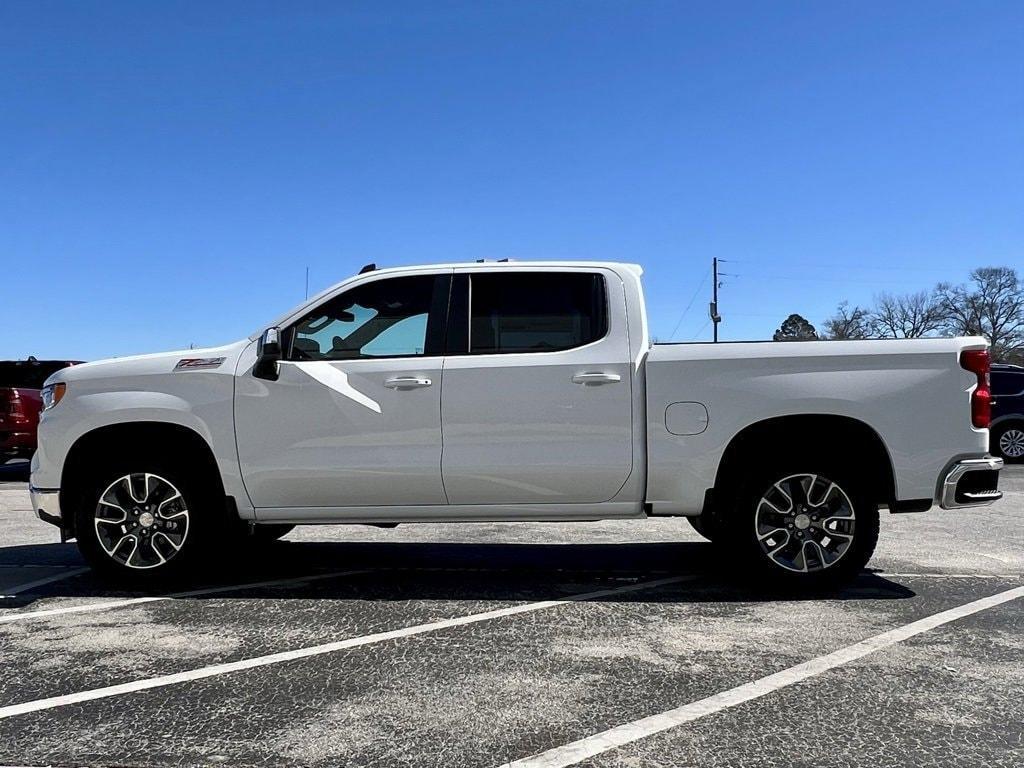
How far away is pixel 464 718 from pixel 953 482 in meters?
3.24

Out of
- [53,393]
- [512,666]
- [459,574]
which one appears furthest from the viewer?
[459,574]

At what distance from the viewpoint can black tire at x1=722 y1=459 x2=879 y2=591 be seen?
186 inches

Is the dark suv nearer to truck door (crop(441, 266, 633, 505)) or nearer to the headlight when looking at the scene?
truck door (crop(441, 266, 633, 505))

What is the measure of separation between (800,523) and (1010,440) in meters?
12.7

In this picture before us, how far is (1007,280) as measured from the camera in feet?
222

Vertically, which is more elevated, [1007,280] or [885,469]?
[1007,280]

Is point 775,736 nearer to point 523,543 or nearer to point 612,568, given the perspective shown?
point 612,568

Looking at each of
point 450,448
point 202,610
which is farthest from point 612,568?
point 202,610

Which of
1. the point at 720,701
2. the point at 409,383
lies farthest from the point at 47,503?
the point at 720,701

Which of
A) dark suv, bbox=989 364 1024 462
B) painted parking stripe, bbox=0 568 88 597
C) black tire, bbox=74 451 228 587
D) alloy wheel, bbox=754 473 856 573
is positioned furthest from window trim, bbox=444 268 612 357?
dark suv, bbox=989 364 1024 462

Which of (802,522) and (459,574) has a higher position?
(802,522)

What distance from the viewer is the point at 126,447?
5.02m

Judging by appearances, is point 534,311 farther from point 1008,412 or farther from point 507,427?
point 1008,412

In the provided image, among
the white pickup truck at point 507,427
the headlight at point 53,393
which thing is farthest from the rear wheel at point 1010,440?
the headlight at point 53,393
